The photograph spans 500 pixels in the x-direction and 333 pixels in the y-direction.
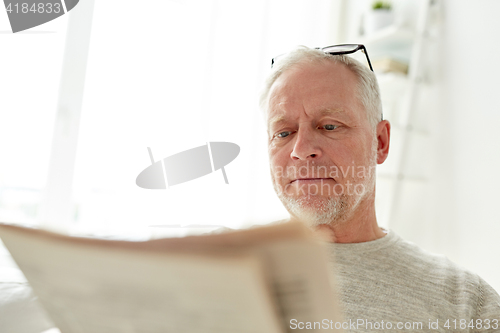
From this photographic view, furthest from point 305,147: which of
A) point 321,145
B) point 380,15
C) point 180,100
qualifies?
point 380,15

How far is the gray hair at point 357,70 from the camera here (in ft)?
3.31

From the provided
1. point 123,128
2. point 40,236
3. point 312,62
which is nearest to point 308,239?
point 40,236

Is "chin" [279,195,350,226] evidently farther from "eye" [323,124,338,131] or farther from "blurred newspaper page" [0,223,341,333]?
"blurred newspaper page" [0,223,341,333]

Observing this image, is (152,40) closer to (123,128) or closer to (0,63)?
(123,128)

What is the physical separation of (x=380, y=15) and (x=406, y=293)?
1613 millimetres

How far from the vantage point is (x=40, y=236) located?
0.31 m

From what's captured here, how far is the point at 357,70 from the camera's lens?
1.01 m

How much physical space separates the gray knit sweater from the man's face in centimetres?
13

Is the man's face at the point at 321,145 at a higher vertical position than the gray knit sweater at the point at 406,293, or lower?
higher

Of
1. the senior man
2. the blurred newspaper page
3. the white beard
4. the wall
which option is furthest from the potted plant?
the blurred newspaper page

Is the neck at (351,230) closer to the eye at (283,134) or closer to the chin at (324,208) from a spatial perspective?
the chin at (324,208)

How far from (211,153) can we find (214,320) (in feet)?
5.87

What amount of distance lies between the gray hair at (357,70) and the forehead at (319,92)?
15 millimetres

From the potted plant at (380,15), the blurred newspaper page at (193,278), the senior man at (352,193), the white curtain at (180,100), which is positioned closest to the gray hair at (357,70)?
the senior man at (352,193)
